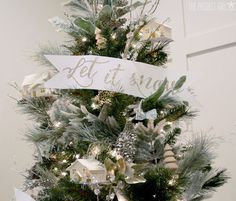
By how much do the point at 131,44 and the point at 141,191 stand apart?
33 cm

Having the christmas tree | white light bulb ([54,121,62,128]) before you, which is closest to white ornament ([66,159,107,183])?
the christmas tree

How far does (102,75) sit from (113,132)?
4.8 inches

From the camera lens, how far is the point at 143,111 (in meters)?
0.70

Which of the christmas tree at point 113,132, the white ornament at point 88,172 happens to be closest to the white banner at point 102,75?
the christmas tree at point 113,132

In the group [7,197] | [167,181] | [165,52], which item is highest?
[165,52]

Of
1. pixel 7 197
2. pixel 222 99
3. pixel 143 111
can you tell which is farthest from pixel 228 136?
pixel 7 197

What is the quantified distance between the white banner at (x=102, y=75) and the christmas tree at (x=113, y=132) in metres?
0.03

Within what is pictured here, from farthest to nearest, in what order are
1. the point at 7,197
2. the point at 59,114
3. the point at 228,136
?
the point at 7,197 → the point at 228,136 → the point at 59,114

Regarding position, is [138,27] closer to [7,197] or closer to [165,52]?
[165,52]

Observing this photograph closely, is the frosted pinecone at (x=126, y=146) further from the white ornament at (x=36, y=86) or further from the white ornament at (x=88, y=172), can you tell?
the white ornament at (x=36, y=86)

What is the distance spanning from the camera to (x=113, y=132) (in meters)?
0.71

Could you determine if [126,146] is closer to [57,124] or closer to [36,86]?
[57,124]

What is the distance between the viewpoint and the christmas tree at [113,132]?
0.65 m

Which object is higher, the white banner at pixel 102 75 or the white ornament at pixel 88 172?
the white banner at pixel 102 75
